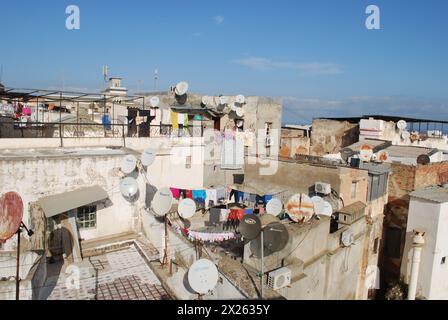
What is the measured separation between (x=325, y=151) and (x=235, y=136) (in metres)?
9.16

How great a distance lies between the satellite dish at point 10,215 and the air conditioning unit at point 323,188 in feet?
37.5

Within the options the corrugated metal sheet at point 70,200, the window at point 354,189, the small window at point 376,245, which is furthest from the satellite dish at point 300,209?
the small window at point 376,245

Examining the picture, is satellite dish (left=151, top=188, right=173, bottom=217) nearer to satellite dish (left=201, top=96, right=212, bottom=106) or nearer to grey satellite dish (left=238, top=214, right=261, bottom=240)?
grey satellite dish (left=238, top=214, right=261, bottom=240)

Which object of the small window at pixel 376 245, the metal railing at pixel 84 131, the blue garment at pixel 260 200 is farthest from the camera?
the metal railing at pixel 84 131

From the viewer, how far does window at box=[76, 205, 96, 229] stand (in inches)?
456

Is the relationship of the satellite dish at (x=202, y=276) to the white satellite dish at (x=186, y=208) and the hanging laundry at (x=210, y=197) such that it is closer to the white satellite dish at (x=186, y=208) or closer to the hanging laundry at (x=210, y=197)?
the white satellite dish at (x=186, y=208)

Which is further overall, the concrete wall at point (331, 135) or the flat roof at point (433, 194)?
the concrete wall at point (331, 135)

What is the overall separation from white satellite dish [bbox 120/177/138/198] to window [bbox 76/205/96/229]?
47.8 inches

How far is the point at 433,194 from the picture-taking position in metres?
16.3

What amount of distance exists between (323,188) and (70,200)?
10064 millimetres

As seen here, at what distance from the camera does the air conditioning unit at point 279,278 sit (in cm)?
830
